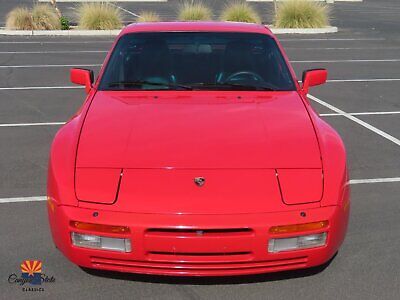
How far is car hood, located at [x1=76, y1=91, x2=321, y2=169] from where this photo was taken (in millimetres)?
3412

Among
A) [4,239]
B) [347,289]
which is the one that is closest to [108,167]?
[4,239]

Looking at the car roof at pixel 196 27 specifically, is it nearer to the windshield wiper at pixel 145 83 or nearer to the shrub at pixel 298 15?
the windshield wiper at pixel 145 83

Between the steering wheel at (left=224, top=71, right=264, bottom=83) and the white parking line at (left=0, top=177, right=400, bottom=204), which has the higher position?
the steering wheel at (left=224, top=71, right=264, bottom=83)

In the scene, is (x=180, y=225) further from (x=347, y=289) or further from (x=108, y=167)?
(x=347, y=289)

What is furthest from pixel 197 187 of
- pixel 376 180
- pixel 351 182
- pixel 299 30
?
pixel 299 30

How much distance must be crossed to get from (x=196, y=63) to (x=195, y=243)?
208cm

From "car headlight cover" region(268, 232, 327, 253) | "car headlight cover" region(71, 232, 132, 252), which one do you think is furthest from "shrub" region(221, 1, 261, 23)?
"car headlight cover" region(71, 232, 132, 252)

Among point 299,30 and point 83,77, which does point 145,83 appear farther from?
point 299,30

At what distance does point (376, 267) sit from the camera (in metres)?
3.81

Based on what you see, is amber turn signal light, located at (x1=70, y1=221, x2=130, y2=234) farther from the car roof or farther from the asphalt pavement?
the car roof

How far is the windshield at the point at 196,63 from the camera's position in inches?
179

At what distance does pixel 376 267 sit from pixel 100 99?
92.7 inches

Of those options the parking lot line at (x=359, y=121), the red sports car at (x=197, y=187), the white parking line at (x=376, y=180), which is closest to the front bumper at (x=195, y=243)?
the red sports car at (x=197, y=187)

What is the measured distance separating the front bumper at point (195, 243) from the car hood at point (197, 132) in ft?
1.26
